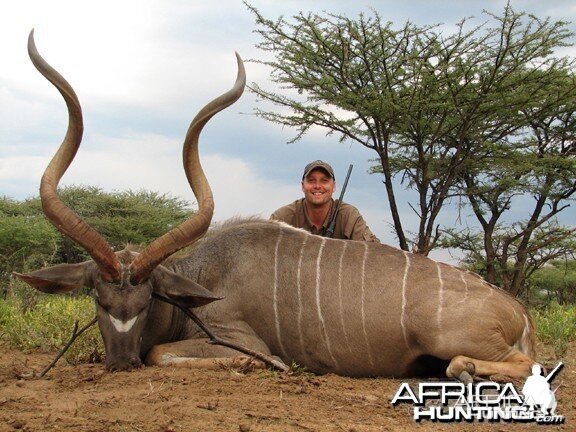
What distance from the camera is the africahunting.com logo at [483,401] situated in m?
2.79

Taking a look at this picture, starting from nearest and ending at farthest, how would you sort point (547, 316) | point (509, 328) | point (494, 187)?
point (509, 328) → point (547, 316) → point (494, 187)

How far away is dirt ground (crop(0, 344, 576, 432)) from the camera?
232 cm

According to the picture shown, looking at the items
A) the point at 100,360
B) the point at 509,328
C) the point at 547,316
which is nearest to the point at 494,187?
the point at 547,316

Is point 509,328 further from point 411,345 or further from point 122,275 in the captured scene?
point 122,275

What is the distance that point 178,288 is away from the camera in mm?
3396

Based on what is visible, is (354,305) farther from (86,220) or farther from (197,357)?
(86,220)

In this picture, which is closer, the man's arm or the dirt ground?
the dirt ground

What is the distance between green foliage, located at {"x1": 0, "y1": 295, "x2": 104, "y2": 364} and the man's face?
1614 mm

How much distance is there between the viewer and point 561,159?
31.2 ft

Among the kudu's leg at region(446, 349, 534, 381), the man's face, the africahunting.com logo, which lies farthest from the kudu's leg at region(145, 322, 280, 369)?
the man's face

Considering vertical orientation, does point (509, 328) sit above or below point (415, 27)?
below

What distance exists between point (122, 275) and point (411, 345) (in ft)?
4.50

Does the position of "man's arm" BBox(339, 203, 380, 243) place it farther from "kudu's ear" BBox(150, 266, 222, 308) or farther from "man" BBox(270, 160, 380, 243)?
"kudu's ear" BBox(150, 266, 222, 308)

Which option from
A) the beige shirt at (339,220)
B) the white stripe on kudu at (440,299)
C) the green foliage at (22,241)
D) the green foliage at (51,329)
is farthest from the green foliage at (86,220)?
the white stripe on kudu at (440,299)
